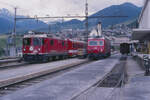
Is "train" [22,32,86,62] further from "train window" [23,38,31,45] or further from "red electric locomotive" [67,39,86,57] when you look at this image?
"red electric locomotive" [67,39,86,57]

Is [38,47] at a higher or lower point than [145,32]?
lower

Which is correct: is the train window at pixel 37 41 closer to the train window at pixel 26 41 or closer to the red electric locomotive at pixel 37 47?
the red electric locomotive at pixel 37 47

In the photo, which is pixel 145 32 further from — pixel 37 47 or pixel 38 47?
pixel 37 47

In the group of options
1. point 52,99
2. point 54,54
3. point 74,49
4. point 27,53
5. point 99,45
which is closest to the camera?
point 52,99

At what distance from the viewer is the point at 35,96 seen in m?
9.81

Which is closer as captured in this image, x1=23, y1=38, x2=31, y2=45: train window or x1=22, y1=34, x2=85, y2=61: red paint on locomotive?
x1=22, y1=34, x2=85, y2=61: red paint on locomotive

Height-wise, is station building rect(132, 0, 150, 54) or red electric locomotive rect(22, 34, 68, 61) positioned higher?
station building rect(132, 0, 150, 54)

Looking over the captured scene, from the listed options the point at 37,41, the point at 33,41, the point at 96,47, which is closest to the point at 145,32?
the point at 96,47

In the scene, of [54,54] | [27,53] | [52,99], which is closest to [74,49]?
[54,54]

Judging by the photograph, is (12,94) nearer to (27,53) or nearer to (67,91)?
(67,91)

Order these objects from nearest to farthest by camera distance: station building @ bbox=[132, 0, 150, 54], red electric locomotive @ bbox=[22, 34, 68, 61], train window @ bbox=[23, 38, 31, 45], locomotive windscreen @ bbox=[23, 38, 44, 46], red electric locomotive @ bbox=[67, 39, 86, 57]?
station building @ bbox=[132, 0, 150, 54], red electric locomotive @ bbox=[22, 34, 68, 61], locomotive windscreen @ bbox=[23, 38, 44, 46], train window @ bbox=[23, 38, 31, 45], red electric locomotive @ bbox=[67, 39, 86, 57]

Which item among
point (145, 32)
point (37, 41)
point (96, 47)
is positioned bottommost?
point (96, 47)

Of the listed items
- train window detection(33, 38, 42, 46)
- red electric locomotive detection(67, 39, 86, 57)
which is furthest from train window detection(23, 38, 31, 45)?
red electric locomotive detection(67, 39, 86, 57)

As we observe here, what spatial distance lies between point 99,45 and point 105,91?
25.3 m
